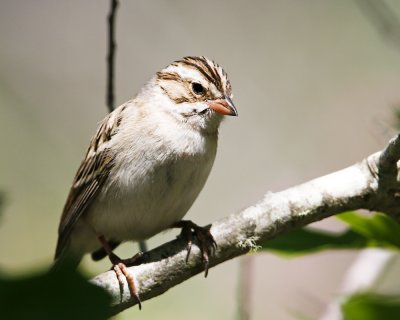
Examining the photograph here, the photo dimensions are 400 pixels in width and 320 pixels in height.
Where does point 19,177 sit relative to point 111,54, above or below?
below

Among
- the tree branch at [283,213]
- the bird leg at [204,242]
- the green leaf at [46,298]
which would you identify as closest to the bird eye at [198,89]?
the bird leg at [204,242]

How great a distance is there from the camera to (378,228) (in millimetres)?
2439

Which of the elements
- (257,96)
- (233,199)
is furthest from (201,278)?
(257,96)

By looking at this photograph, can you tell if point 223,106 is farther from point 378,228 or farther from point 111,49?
point 378,228

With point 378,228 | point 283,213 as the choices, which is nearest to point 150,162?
point 283,213

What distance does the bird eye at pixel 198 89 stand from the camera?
3.57m

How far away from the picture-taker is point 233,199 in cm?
640

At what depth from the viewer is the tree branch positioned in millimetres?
2578

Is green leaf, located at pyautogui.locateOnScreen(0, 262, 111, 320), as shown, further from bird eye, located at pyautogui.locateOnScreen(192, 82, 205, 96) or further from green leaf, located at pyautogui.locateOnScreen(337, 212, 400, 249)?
bird eye, located at pyautogui.locateOnScreen(192, 82, 205, 96)

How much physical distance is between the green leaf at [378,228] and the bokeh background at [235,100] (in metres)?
3.03

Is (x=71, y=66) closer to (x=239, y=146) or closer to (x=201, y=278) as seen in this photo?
(x=239, y=146)

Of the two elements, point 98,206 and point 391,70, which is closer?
point 98,206

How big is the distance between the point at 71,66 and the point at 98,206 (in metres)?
3.85

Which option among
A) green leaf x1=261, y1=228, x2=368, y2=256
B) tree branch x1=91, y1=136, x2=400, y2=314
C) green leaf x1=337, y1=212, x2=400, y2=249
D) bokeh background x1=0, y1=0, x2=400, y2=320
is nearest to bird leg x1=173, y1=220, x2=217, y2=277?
tree branch x1=91, y1=136, x2=400, y2=314
